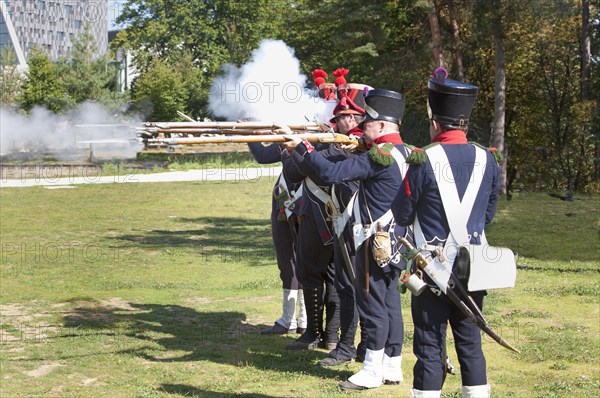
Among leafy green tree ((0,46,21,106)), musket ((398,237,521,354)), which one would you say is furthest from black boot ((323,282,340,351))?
leafy green tree ((0,46,21,106))

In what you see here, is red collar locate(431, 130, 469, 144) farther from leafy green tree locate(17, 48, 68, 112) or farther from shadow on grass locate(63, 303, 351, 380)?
leafy green tree locate(17, 48, 68, 112)

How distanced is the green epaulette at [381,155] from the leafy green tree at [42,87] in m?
25.9

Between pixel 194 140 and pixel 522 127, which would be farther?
pixel 522 127

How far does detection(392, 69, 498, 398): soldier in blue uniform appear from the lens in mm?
5820

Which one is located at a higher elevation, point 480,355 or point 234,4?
point 234,4

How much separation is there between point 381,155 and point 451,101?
2.93 feet

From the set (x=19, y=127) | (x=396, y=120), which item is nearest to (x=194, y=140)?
(x=396, y=120)

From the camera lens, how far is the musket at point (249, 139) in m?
6.36

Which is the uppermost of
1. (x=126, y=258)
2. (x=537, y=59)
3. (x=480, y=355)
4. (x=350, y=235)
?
(x=537, y=59)

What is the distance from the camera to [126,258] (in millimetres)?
15125

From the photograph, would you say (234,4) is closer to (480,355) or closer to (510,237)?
(510,237)

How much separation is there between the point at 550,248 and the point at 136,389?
10.9 m

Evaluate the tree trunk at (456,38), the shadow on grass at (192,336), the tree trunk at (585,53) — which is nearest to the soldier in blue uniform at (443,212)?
the shadow on grass at (192,336)

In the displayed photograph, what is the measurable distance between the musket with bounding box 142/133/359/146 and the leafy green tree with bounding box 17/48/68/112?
25439 millimetres
